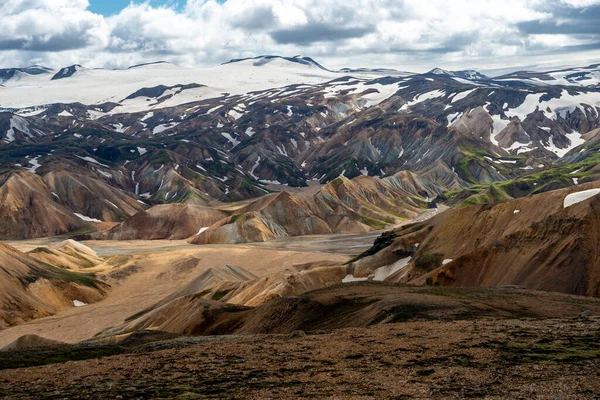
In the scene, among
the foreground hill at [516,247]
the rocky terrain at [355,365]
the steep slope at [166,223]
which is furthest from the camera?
the steep slope at [166,223]

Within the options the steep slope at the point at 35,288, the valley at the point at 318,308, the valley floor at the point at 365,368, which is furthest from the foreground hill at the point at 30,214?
the valley floor at the point at 365,368

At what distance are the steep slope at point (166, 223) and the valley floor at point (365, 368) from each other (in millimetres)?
147145

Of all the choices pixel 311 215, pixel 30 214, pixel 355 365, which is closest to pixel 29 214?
pixel 30 214

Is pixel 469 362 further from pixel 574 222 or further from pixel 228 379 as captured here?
pixel 574 222

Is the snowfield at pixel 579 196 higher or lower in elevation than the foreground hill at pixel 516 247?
higher

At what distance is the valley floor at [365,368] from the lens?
1947 centimetres

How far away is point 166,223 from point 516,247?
5023 inches

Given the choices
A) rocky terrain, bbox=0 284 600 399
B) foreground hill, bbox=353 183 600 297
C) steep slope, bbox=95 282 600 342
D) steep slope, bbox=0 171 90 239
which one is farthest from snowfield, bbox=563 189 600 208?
steep slope, bbox=0 171 90 239

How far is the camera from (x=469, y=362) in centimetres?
2267

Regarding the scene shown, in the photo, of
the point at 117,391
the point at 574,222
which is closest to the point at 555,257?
the point at 574,222

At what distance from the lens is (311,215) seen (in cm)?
17400

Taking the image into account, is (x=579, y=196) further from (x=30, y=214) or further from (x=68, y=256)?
(x=30, y=214)

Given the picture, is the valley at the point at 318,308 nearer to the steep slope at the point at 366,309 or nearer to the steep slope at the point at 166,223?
the steep slope at the point at 366,309

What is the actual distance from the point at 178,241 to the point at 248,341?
13763cm
